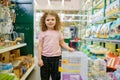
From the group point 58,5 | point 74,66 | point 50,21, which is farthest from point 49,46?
point 58,5

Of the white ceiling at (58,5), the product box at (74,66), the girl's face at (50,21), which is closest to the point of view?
the product box at (74,66)

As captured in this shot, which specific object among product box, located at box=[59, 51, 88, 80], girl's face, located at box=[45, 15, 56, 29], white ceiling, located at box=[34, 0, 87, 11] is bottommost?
product box, located at box=[59, 51, 88, 80]

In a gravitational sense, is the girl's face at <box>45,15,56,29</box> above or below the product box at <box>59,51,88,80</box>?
above

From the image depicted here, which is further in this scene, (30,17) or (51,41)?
(30,17)

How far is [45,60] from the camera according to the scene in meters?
2.55

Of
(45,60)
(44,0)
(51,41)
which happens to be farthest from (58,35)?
(44,0)

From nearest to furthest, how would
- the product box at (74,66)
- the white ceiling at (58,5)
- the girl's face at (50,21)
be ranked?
the product box at (74,66)
the girl's face at (50,21)
the white ceiling at (58,5)

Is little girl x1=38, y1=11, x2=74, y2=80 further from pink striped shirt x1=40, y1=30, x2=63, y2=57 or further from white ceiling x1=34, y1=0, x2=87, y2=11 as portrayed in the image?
white ceiling x1=34, y1=0, x2=87, y2=11

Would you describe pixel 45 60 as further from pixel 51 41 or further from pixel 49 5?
pixel 49 5

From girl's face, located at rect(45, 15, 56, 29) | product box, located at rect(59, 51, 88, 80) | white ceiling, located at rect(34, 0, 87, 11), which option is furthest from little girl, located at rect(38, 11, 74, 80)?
white ceiling, located at rect(34, 0, 87, 11)

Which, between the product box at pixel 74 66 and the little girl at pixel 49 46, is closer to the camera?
the product box at pixel 74 66

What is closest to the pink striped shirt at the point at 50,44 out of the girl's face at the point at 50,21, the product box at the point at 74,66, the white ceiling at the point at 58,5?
the girl's face at the point at 50,21

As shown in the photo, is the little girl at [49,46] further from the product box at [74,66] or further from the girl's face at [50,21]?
the product box at [74,66]

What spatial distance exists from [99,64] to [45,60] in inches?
30.5
